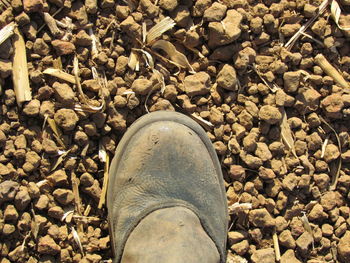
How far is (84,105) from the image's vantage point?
188cm

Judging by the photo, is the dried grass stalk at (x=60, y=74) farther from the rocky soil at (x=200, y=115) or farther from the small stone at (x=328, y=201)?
the small stone at (x=328, y=201)

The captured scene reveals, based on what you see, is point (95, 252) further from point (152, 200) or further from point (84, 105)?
point (84, 105)

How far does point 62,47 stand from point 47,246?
2.30 feet

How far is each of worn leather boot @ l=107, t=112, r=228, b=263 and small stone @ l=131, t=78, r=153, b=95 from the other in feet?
0.31

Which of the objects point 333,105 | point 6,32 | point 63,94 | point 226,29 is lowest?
point 333,105

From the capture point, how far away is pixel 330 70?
209 cm

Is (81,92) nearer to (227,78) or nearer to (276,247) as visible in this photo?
(227,78)

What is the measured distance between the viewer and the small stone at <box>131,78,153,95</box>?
1910 mm

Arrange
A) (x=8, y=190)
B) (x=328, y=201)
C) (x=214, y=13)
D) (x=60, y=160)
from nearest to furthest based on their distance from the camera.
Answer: (x=8, y=190)
(x=60, y=160)
(x=214, y=13)
(x=328, y=201)

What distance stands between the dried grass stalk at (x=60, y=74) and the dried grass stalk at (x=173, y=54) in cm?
34

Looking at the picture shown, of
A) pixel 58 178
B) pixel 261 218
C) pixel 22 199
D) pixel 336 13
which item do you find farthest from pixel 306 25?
pixel 22 199

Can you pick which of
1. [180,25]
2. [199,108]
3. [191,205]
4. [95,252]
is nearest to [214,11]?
[180,25]

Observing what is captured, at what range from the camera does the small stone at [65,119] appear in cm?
183

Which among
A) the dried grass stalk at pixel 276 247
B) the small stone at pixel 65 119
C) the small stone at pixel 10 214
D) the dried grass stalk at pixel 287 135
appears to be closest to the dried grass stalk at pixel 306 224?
the dried grass stalk at pixel 276 247
